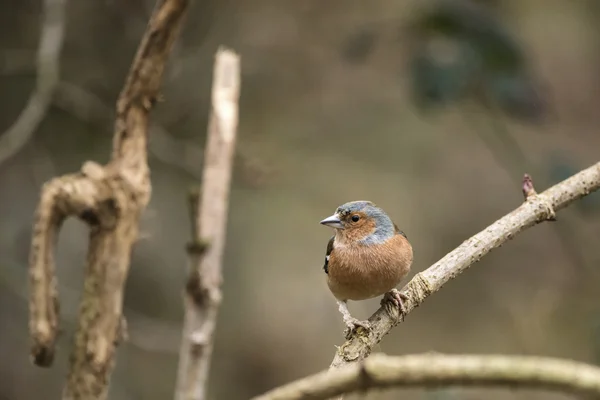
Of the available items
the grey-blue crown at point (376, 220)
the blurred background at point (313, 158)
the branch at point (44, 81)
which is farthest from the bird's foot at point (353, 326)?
the branch at point (44, 81)

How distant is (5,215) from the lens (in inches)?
201

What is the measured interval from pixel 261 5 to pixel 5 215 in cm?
333

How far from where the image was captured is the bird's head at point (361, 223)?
2.83 metres

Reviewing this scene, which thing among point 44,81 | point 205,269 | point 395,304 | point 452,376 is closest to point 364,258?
point 395,304

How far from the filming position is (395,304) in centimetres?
251

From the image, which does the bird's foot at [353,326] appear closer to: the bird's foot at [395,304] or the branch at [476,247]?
the branch at [476,247]

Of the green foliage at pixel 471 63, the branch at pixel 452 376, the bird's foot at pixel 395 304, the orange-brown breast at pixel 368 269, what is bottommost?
the branch at pixel 452 376

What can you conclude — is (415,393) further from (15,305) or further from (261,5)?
(261,5)

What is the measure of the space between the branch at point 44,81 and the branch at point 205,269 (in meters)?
3.07

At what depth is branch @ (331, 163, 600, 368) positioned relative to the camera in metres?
2.32

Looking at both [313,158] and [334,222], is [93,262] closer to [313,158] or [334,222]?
[334,222]

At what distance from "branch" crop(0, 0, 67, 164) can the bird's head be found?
8.00 ft

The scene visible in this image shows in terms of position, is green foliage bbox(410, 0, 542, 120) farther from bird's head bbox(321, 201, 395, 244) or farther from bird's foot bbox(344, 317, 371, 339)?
bird's foot bbox(344, 317, 371, 339)

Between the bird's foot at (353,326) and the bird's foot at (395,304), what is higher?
the bird's foot at (395,304)
